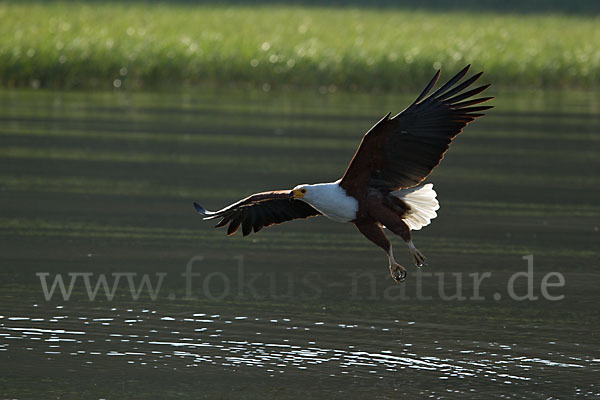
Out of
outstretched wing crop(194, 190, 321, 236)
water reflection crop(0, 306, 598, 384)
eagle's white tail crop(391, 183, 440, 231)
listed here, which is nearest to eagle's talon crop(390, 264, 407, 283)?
water reflection crop(0, 306, 598, 384)

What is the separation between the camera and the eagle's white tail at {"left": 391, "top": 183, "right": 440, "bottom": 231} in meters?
8.78

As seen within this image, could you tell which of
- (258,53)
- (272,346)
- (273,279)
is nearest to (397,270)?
(272,346)

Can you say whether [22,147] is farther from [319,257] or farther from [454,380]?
[454,380]

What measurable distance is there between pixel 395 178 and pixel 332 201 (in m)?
0.52

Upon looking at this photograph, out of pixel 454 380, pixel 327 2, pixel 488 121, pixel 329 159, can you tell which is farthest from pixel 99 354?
pixel 327 2

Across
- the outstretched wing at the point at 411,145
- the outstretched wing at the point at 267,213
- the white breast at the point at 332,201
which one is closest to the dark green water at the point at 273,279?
the outstretched wing at the point at 267,213

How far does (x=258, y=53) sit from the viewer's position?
1103 inches

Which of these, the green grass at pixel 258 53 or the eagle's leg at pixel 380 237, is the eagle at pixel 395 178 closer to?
the eagle's leg at pixel 380 237

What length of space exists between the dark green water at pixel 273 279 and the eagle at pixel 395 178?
605mm

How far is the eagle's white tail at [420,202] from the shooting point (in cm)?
878

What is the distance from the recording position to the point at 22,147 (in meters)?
16.6

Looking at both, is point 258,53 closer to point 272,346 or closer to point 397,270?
point 397,270

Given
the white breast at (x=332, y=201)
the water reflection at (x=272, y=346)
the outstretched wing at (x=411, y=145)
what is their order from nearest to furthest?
1. the water reflection at (x=272, y=346)
2. the white breast at (x=332, y=201)
3. the outstretched wing at (x=411, y=145)

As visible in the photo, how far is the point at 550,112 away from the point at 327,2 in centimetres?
3656
